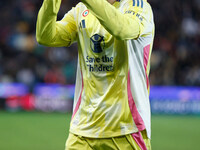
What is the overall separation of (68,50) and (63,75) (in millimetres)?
1383

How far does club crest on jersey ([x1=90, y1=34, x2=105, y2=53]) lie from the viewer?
3.24 metres

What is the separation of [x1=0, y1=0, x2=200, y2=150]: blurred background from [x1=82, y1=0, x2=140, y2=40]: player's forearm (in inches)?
313

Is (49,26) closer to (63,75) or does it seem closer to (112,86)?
(112,86)

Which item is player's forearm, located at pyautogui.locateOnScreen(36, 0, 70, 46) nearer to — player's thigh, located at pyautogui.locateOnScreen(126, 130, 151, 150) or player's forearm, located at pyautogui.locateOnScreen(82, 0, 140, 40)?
player's forearm, located at pyautogui.locateOnScreen(82, 0, 140, 40)

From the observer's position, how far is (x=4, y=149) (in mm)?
8273

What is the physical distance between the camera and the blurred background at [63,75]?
40.3 feet

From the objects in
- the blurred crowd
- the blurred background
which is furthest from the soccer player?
the blurred crowd

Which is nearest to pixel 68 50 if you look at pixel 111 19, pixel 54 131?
pixel 54 131

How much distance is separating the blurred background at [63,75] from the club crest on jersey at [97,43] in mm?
7397

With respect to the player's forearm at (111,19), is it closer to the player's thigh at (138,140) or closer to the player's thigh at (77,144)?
the player's thigh at (138,140)

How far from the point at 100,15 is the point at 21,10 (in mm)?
A: 14922

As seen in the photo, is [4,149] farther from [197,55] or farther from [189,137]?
[197,55]

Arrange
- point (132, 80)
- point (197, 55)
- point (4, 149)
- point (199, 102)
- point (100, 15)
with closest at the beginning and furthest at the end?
point (100, 15) < point (132, 80) < point (4, 149) < point (199, 102) < point (197, 55)

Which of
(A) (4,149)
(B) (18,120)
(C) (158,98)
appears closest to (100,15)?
(A) (4,149)
